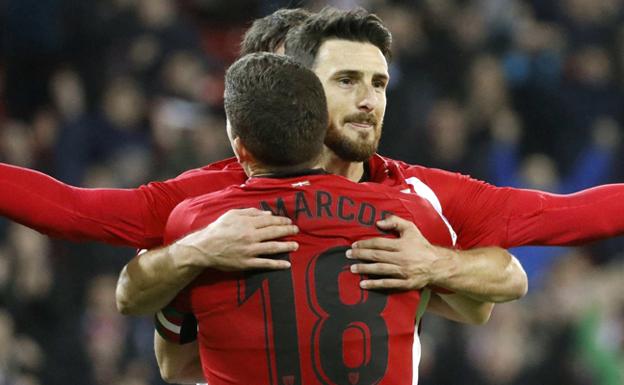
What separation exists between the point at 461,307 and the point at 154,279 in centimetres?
86

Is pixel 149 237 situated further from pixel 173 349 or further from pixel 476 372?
pixel 476 372

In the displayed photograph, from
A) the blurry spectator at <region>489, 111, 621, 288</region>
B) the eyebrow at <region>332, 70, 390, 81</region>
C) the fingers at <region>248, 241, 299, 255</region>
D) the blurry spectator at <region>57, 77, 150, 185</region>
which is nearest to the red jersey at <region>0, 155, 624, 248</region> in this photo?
the eyebrow at <region>332, 70, 390, 81</region>

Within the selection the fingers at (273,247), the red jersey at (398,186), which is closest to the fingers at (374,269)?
the fingers at (273,247)

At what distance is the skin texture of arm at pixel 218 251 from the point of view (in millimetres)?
2354

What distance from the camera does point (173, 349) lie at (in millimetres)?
2830

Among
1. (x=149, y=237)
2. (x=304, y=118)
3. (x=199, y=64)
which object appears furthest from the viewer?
(x=199, y=64)

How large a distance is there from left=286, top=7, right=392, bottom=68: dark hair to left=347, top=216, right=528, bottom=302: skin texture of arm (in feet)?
2.20

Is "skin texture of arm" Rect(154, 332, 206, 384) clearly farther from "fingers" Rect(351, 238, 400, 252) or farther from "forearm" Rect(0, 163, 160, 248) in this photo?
"fingers" Rect(351, 238, 400, 252)

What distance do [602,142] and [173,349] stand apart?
3335 mm

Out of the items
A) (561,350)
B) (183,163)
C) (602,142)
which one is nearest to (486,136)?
(602,142)

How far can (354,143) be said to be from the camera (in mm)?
2840

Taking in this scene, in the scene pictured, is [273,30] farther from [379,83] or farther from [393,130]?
[393,130]

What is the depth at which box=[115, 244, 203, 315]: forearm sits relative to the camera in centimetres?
243

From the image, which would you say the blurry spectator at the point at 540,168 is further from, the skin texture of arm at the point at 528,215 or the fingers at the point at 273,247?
the fingers at the point at 273,247
